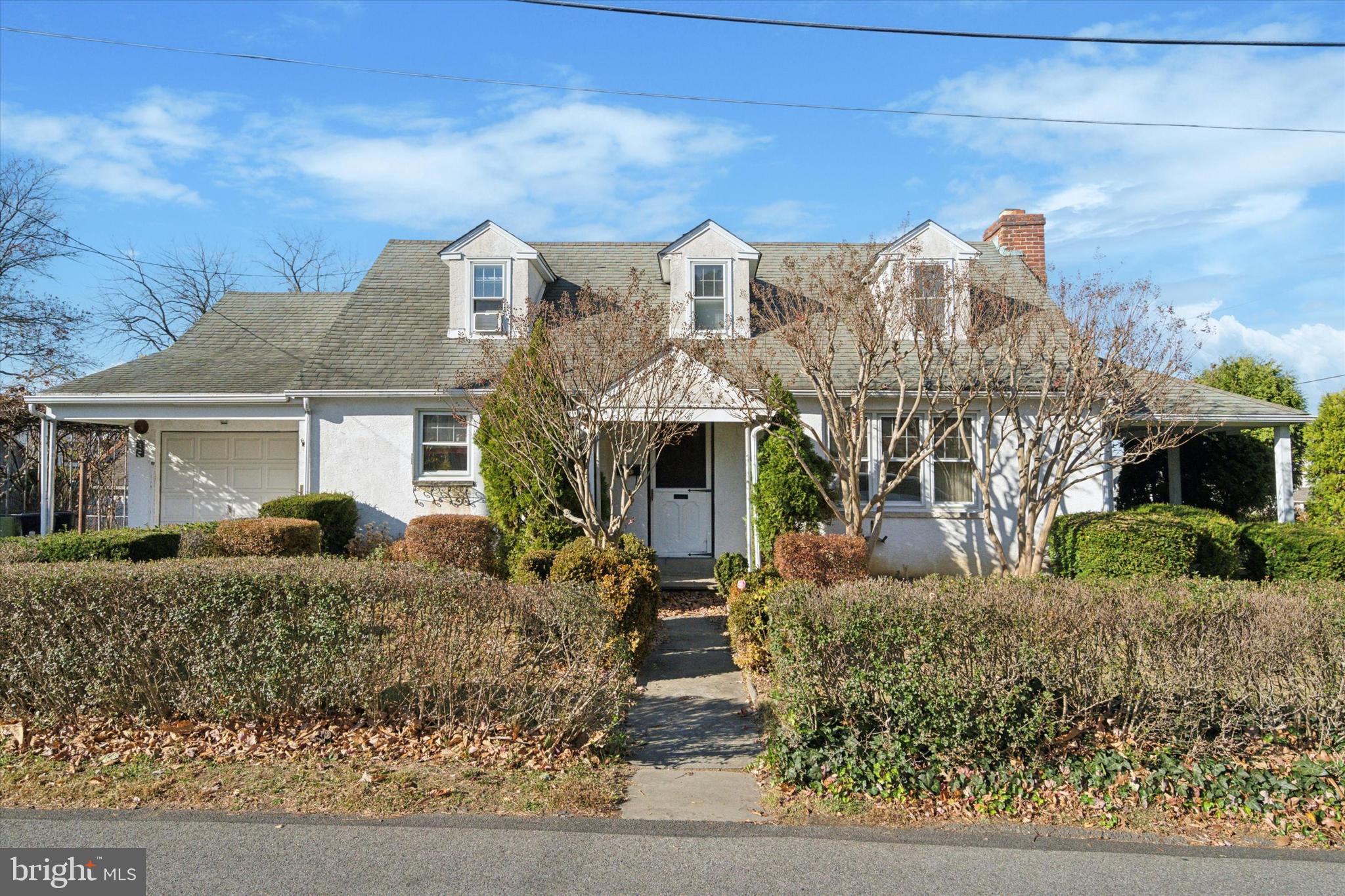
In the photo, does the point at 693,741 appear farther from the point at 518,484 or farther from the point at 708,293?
the point at 708,293

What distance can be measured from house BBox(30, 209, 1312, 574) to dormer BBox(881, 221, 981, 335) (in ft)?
0.18

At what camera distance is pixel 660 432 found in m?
12.5

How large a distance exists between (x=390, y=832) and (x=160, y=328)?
3367 cm

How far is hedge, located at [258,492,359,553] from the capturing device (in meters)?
13.3

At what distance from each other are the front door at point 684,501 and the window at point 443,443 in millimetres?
3159

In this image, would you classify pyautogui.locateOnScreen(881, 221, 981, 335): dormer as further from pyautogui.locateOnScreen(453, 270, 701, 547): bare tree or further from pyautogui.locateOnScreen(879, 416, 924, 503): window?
pyautogui.locateOnScreen(453, 270, 701, 547): bare tree

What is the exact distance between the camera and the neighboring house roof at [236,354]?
48.8 feet

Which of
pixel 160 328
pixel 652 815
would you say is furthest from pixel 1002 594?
pixel 160 328

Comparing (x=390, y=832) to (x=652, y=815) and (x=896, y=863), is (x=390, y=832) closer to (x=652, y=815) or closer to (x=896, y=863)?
(x=652, y=815)

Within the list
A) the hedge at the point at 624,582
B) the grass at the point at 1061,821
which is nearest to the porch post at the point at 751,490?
the hedge at the point at 624,582

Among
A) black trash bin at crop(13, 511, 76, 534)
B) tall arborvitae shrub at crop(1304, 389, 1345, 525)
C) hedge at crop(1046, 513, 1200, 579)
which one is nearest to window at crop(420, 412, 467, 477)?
black trash bin at crop(13, 511, 76, 534)

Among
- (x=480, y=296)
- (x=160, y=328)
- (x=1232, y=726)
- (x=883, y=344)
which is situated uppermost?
(x=160, y=328)

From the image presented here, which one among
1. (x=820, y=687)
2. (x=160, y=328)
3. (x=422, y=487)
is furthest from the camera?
(x=160, y=328)

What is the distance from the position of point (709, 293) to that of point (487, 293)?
3861 mm
